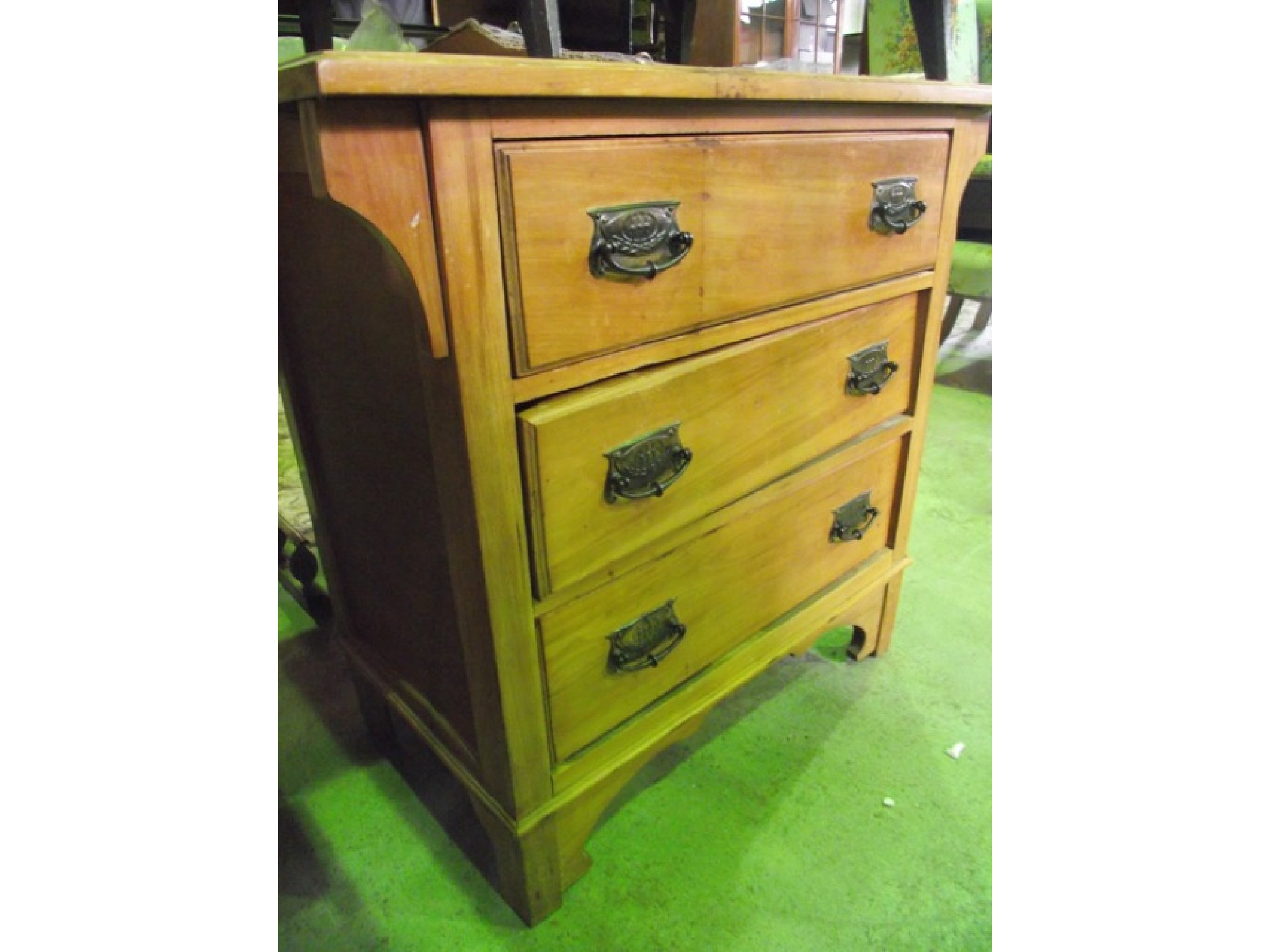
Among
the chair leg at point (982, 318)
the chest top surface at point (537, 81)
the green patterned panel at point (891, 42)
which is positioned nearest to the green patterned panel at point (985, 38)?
the green patterned panel at point (891, 42)

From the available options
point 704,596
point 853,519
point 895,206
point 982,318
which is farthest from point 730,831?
point 982,318

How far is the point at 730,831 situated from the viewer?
1.04m

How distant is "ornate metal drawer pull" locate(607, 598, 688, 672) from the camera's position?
0.85 m

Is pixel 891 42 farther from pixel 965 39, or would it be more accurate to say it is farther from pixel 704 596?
pixel 704 596

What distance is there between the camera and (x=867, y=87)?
79cm

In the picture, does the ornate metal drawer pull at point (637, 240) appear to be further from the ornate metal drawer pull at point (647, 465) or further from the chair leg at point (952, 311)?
the chair leg at point (952, 311)

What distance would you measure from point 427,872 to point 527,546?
0.57 m

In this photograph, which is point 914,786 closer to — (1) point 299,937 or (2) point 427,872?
(2) point 427,872

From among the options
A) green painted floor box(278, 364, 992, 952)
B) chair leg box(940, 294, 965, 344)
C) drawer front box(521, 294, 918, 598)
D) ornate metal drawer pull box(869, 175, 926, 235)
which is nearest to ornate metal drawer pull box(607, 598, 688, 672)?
drawer front box(521, 294, 918, 598)

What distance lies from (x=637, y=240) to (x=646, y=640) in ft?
1.52

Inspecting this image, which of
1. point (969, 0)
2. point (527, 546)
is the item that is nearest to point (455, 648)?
point (527, 546)

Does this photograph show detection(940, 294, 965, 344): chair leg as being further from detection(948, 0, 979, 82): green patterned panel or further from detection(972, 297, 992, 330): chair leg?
detection(948, 0, 979, 82): green patterned panel

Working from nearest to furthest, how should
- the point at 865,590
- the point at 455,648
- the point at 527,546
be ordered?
the point at 527,546
the point at 455,648
the point at 865,590

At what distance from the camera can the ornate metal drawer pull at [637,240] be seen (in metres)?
0.63
